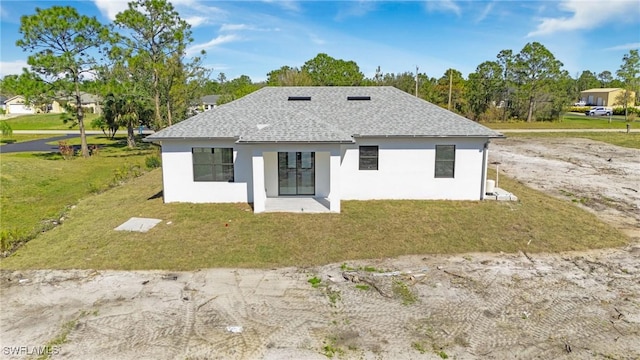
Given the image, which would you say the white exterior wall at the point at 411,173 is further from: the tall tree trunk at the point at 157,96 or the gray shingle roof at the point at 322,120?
the tall tree trunk at the point at 157,96

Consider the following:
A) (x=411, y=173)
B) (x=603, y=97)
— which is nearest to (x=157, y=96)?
(x=411, y=173)

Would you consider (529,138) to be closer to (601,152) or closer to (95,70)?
(601,152)

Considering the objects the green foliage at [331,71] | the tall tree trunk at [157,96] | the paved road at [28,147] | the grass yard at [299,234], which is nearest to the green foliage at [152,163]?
the grass yard at [299,234]

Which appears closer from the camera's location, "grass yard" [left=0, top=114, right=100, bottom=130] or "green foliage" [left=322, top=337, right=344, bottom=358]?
"green foliage" [left=322, top=337, right=344, bottom=358]

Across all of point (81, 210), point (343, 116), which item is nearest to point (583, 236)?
point (343, 116)

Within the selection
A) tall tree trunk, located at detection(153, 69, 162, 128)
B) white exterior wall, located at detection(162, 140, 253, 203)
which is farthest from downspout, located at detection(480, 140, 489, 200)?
tall tree trunk, located at detection(153, 69, 162, 128)

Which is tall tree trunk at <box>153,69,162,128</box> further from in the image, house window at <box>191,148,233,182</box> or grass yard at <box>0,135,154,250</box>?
house window at <box>191,148,233,182</box>

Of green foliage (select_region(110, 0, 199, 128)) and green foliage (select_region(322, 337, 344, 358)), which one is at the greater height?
green foliage (select_region(110, 0, 199, 128))
